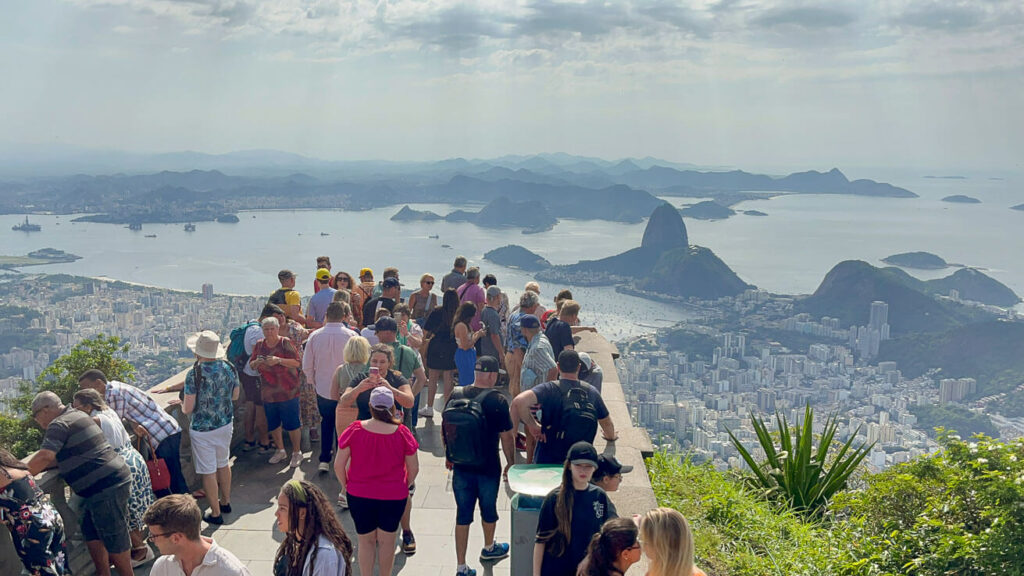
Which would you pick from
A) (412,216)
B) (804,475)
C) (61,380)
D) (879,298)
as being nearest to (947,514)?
(804,475)

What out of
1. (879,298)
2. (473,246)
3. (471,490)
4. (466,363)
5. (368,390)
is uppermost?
(368,390)

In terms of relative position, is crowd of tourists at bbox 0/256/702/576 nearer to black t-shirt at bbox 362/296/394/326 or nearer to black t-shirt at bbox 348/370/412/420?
black t-shirt at bbox 348/370/412/420

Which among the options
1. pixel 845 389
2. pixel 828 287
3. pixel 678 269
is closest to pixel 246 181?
pixel 678 269

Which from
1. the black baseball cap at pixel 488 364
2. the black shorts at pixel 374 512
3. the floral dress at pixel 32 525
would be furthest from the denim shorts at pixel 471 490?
the floral dress at pixel 32 525

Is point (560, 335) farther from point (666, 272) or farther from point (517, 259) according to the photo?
point (666, 272)

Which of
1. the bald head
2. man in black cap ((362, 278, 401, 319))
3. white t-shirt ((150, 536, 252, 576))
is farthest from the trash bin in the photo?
man in black cap ((362, 278, 401, 319))

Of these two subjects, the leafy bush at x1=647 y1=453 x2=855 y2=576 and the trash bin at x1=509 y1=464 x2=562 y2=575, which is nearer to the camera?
the trash bin at x1=509 y1=464 x2=562 y2=575
